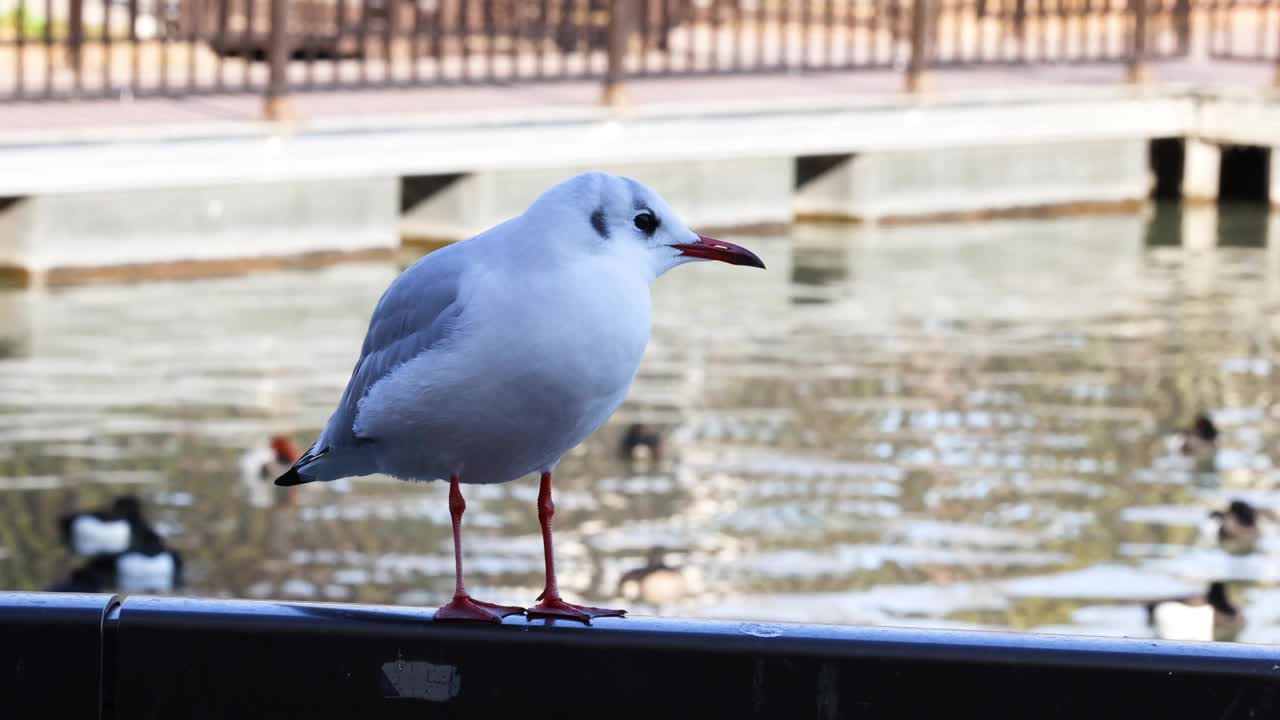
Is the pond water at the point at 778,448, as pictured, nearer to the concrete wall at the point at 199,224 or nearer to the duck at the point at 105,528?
the duck at the point at 105,528

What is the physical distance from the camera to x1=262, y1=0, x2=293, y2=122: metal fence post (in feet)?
47.4

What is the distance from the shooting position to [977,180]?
60.8 ft

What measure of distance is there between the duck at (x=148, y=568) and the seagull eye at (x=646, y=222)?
5874 mm

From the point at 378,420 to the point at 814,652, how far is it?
660mm

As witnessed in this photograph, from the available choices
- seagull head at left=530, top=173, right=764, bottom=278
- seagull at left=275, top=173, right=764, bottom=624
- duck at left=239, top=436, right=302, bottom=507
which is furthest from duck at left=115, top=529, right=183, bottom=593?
seagull head at left=530, top=173, right=764, bottom=278

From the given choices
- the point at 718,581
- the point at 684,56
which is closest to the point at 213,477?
the point at 718,581

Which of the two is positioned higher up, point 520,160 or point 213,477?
point 520,160

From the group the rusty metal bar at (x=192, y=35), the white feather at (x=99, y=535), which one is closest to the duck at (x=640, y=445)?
the white feather at (x=99, y=535)

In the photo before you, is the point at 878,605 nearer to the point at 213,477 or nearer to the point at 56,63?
the point at 213,477

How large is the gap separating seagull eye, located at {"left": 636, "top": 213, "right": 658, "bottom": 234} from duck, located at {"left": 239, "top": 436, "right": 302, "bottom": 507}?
283 inches

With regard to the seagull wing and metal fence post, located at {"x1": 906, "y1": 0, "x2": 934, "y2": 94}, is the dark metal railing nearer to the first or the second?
the seagull wing

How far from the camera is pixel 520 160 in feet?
50.9

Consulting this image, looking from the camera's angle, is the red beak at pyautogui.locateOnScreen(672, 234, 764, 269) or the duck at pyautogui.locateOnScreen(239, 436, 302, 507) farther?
the duck at pyautogui.locateOnScreen(239, 436, 302, 507)

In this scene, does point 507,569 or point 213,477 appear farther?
point 213,477
